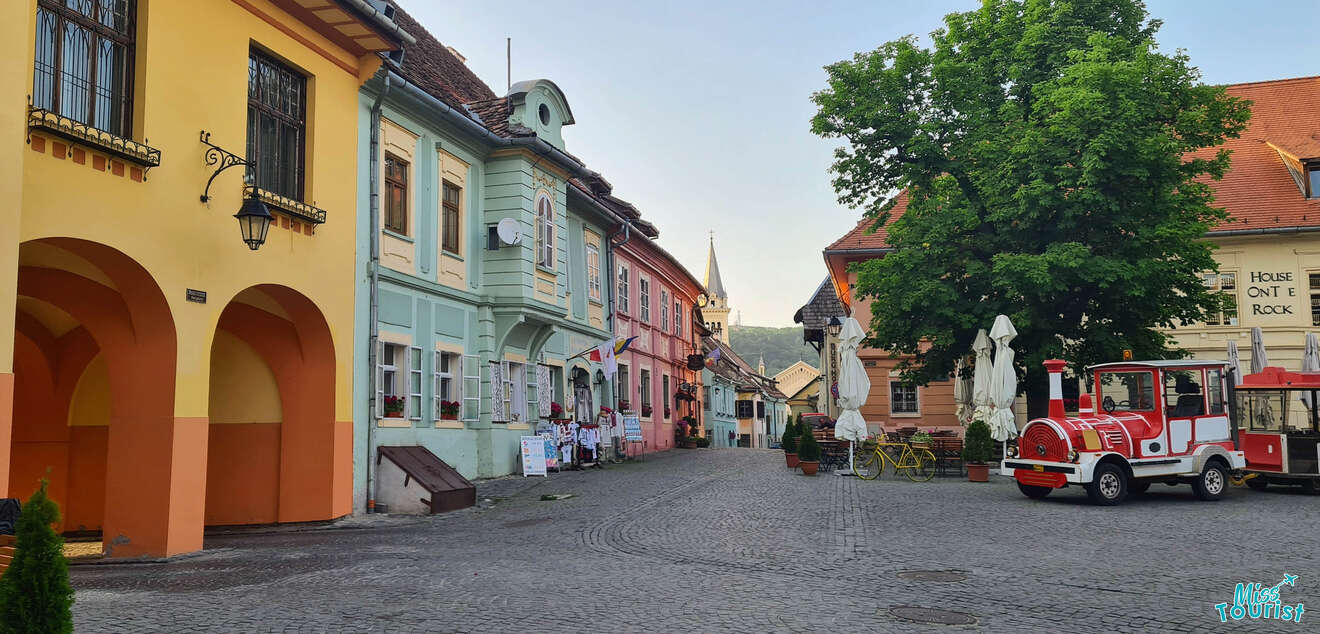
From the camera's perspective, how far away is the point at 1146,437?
16.2 m

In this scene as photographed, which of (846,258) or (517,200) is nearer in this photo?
(517,200)

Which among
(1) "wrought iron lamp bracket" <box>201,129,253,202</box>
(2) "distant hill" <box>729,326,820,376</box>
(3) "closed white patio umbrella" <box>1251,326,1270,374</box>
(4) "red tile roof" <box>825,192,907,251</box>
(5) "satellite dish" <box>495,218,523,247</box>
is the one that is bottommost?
(3) "closed white patio umbrella" <box>1251,326,1270,374</box>

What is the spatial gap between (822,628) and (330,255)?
32.1ft

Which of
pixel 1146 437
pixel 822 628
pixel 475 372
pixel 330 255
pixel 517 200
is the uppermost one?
pixel 517 200

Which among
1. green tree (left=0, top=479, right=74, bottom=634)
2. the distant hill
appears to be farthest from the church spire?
green tree (left=0, top=479, right=74, bottom=634)

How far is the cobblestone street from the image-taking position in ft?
25.4

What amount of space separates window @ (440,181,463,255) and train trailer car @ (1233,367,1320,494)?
1412 cm

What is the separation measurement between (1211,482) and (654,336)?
66.5ft

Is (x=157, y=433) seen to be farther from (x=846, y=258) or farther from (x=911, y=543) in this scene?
(x=846, y=258)

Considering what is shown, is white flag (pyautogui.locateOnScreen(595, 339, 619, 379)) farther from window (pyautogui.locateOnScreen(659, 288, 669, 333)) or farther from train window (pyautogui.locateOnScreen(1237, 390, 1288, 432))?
train window (pyautogui.locateOnScreen(1237, 390, 1288, 432))

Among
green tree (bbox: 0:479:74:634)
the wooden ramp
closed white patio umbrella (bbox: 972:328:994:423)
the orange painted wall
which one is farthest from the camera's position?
closed white patio umbrella (bbox: 972:328:994:423)

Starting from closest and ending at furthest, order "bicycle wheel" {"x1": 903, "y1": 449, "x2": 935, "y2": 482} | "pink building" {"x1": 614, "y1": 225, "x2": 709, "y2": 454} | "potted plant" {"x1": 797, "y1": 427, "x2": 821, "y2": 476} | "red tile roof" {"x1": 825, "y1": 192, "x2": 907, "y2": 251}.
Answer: "bicycle wheel" {"x1": 903, "y1": 449, "x2": 935, "y2": 482} → "potted plant" {"x1": 797, "y1": 427, "x2": 821, "y2": 476} → "pink building" {"x1": 614, "y1": 225, "x2": 709, "y2": 454} → "red tile roof" {"x1": 825, "y1": 192, "x2": 907, "y2": 251}

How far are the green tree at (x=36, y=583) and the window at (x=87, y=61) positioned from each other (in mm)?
6950

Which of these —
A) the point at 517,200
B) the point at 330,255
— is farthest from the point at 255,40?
the point at 517,200
